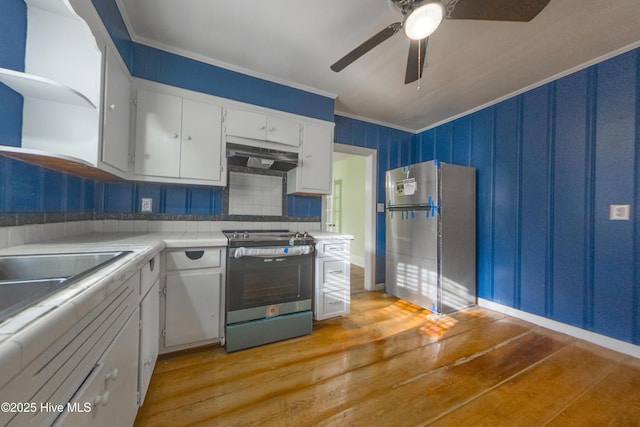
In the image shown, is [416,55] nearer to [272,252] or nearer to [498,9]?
[498,9]

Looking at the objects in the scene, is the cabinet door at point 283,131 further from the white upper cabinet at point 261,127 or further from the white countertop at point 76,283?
the white countertop at point 76,283

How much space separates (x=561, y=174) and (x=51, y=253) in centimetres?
379

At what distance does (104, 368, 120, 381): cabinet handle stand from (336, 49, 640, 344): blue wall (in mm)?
3367

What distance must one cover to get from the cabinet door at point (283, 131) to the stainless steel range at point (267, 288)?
102cm

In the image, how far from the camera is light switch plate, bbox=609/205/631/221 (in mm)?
1885

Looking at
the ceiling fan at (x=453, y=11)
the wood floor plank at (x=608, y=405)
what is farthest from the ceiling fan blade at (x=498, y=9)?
the wood floor plank at (x=608, y=405)

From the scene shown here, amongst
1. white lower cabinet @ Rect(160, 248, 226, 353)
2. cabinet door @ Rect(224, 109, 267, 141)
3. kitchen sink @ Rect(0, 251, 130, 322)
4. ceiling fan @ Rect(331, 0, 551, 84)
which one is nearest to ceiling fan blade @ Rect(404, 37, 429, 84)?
ceiling fan @ Rect(331, 0, 551, 84)

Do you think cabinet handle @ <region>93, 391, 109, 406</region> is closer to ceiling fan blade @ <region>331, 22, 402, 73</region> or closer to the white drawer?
the white drawer

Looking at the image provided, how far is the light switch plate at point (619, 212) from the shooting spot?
188cm

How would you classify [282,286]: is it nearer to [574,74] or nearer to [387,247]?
[387,247]

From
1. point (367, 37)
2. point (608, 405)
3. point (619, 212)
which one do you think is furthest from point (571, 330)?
point (367, 37)

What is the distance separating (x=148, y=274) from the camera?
1292 mm

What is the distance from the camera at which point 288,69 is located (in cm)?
231

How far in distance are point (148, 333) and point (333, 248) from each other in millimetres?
1518
